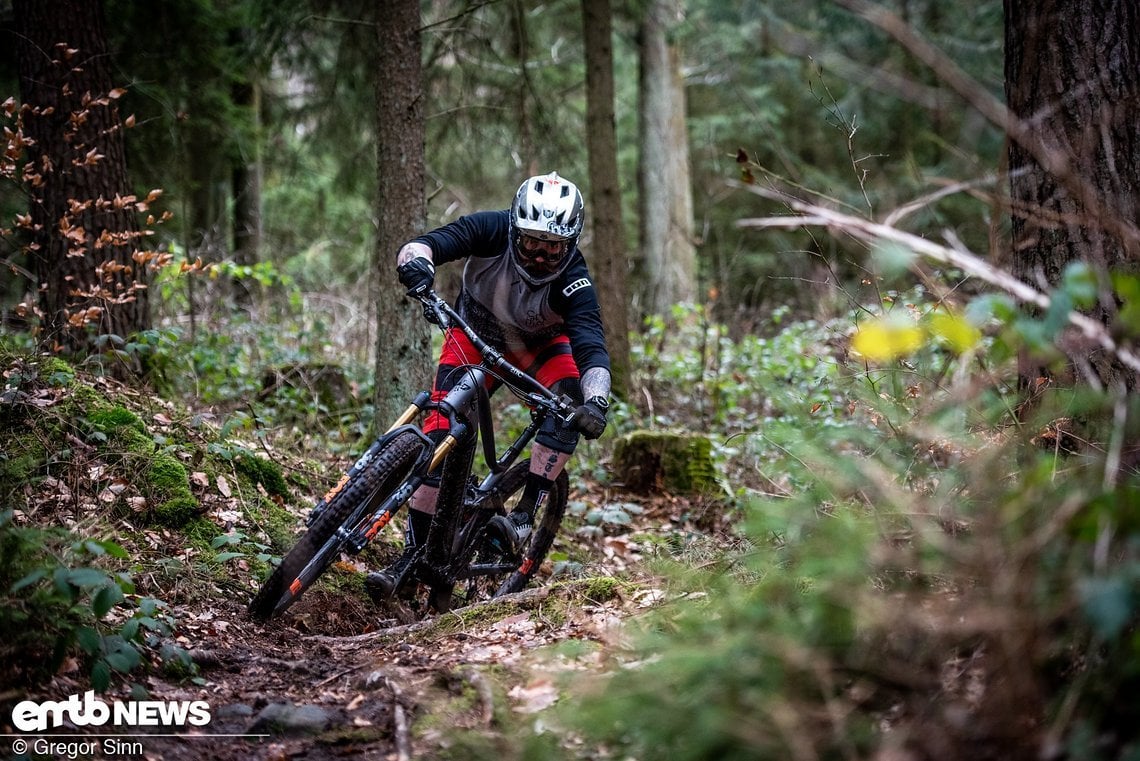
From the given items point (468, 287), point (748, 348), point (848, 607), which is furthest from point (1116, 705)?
point (748, 348)

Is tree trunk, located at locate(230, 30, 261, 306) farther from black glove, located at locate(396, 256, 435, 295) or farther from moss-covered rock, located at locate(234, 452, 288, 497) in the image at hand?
black glove, located at locate(396, 256, 435, 295)

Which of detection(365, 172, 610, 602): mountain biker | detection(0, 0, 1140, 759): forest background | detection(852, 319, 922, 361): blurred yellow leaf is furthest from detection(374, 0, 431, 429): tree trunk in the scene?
detection(852, 319, 922, 361): blurred yellow leaf

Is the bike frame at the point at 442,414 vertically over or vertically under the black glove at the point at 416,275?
under

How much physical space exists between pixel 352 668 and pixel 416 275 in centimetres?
201

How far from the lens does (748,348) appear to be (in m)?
11.1

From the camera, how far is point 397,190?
688 centimetres

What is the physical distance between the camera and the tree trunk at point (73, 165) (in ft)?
21.2

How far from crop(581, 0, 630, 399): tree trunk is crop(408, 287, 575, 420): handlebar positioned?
482 centimetres

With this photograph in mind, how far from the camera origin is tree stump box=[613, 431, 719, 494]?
795 cm

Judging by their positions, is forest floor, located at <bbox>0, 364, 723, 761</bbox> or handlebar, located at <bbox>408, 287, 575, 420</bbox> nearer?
forest floor, located at <bbox>0, 364, 723, 761</bbox>

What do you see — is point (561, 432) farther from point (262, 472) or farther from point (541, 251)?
point (262, 472)

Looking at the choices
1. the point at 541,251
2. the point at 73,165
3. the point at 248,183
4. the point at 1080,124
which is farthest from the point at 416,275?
the point at 248,183

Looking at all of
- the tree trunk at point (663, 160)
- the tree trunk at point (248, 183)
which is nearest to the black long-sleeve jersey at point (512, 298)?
the tree trunk at point (248, 183)

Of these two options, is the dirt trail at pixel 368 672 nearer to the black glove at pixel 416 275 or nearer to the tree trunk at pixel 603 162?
the black glove at pixel 416 275
